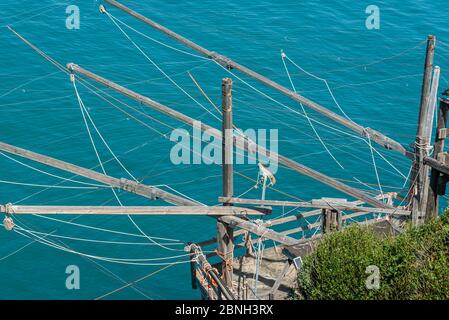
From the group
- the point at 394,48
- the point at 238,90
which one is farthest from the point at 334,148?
the point at 394,48

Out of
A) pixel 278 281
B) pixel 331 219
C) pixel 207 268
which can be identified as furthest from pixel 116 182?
pixel 331 219

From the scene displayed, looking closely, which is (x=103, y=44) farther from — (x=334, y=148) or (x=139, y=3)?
(x=334, y=148)

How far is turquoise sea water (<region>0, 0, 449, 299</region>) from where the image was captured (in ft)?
110

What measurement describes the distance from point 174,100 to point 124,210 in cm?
2317

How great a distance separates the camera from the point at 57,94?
4372 cm

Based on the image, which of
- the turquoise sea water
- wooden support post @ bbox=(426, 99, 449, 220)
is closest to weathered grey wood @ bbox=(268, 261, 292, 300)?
wooden support post @ bbox=(426, 99, 449, 220)

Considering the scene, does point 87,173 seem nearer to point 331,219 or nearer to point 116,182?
point 116,182

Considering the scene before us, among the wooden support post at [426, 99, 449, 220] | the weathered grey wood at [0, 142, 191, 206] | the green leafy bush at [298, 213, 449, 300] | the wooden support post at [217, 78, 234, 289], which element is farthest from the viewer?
the wooden support post at [426, 99, 449, 220]

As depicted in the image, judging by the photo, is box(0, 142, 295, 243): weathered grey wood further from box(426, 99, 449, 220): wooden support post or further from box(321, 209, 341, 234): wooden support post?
box(426, 99, 449, 220): wooden support post

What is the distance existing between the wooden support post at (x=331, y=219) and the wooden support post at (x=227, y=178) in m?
2.90

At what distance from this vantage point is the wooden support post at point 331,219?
23.5 meters

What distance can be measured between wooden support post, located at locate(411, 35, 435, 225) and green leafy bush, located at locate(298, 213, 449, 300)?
519cm

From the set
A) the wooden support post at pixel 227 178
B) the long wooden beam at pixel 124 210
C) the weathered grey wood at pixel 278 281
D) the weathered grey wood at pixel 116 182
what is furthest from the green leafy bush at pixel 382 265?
the wooden support post at pixel 227 178
